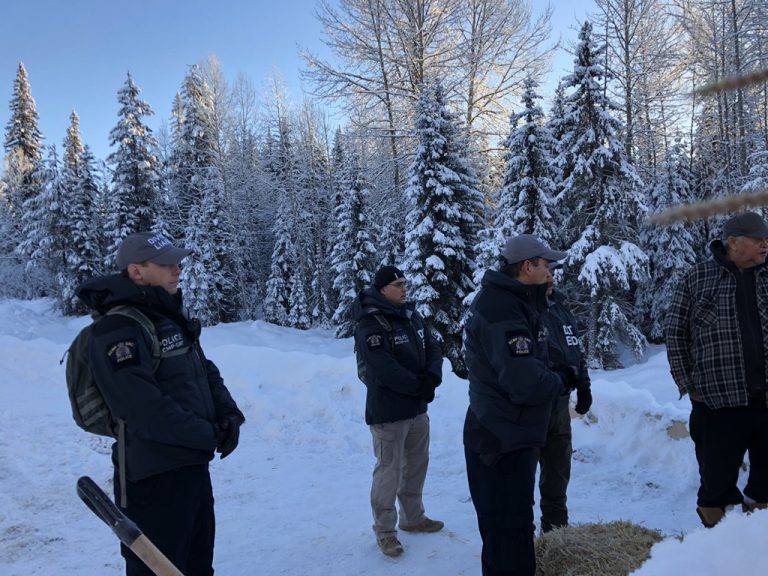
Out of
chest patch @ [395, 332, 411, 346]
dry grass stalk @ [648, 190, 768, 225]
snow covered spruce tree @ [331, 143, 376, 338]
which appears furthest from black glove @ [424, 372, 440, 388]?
snow covered spruce tree @ [331, 143, 376, 338]

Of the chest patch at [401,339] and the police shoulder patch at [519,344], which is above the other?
the police shoulder patch at [519,344]

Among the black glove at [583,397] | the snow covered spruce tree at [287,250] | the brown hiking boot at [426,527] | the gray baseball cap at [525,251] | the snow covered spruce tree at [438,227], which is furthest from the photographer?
the snow covered spruce tree at [287,250]

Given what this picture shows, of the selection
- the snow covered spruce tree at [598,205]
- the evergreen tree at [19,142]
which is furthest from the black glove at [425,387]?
the evergreen tree at [19,142]

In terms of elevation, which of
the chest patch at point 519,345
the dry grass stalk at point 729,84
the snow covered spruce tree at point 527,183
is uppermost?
the snow covered spruce tree at point 527,183

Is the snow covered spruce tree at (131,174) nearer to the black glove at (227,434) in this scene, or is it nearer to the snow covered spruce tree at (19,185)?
the snow covered spruce tree at (19,185)

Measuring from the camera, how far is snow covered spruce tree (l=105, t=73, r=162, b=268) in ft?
93.4

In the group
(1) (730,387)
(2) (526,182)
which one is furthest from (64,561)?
(2) (526,182)

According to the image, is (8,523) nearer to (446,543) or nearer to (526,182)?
(446,543)

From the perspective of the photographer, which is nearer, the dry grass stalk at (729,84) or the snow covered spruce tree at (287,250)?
the dry grass stalk at (729,84)

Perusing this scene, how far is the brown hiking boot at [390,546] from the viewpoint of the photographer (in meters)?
3.80

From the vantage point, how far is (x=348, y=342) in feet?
68.3

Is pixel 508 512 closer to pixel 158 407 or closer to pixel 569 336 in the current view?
pixel 569 336

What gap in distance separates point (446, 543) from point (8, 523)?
12.5ft

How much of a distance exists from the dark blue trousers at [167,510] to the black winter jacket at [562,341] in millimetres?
2399
